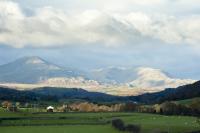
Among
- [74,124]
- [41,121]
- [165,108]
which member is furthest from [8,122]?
[165,108]

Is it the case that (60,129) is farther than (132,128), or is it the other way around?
(60,129)

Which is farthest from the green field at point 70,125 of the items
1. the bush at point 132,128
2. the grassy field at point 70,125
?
the bush at point 132,128

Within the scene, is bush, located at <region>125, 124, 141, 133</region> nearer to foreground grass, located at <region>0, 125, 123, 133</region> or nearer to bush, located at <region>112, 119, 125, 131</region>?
bush, located at <region>112, 119, 125, 131</region>

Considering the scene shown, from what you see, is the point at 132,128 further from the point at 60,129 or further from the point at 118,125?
the point at 60,129

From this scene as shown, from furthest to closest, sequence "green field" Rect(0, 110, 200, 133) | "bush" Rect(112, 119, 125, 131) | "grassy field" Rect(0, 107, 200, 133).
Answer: "bush" Rect(112, 119, 125, 131)
"grassy field" Rect(0, 107, 200, 133)
"green field" Rect(0, 110, 200, 133)

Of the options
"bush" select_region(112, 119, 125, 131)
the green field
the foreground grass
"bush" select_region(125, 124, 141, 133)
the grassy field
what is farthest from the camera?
"bush" select_region(112, 119, 125, 131)

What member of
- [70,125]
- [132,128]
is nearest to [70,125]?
[70,125]

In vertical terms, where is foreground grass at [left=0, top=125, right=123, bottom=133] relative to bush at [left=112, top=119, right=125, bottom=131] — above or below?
below

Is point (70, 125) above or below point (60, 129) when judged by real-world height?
above

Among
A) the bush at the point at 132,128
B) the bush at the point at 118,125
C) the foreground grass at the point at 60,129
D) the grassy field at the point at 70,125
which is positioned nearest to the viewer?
the bush at the point at 132,128

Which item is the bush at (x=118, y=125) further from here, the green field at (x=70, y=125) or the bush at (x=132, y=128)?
the green field at (x=70, y=125)

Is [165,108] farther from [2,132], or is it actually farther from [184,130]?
[2,132]

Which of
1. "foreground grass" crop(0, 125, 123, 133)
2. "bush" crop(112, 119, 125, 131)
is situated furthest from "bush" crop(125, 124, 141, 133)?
"foreground grass" crop(0, 125, 123, 133)

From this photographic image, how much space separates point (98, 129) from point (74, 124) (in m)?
17.2
